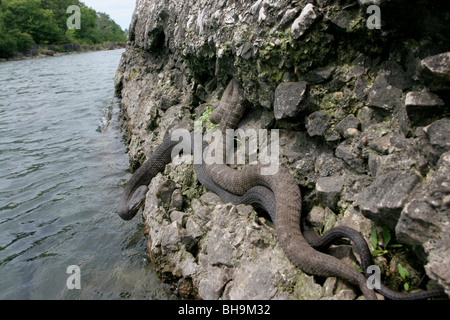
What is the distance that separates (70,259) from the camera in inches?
207

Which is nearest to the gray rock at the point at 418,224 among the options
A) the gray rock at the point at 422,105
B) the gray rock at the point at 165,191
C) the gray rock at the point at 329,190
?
the gray rock at the point at 422,105

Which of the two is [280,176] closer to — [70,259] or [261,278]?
[261,278]

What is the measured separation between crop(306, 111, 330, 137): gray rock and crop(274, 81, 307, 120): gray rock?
0.19 m

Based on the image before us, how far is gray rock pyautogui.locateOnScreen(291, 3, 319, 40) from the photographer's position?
12.2 feet

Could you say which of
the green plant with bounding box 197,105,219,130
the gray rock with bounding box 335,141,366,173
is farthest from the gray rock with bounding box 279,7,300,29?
the green plant with bounding box 197,105,219,130

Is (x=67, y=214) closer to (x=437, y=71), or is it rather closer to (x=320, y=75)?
(x=320, y=75)

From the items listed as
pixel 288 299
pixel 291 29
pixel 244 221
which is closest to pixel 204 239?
pixel 244 221

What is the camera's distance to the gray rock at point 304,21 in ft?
12.2

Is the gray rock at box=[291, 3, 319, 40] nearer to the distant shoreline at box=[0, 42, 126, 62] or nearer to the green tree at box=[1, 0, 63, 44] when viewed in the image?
the distant shoreline at box=[0, 42, 126, 62]

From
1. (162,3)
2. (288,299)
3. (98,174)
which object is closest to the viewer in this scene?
(288,299)

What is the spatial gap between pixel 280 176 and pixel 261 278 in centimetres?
138

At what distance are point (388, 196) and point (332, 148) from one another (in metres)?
1.23

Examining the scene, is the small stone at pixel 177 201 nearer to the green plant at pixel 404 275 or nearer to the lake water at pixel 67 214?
the lake water at pixel 67 214

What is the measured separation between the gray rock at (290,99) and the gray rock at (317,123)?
0.19m
